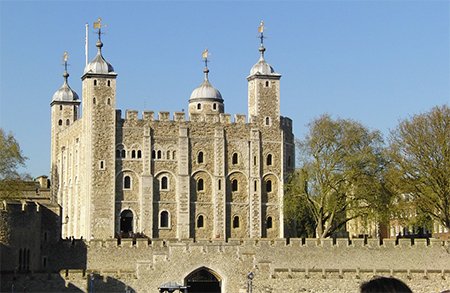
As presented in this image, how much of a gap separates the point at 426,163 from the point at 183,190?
19249 mm

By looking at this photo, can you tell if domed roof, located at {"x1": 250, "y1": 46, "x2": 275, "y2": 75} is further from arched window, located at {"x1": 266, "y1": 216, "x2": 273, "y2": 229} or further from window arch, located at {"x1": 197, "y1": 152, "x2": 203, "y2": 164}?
arched window, located at {"x1": 266, "y1": 216, "x2": 273, "y2": 229}

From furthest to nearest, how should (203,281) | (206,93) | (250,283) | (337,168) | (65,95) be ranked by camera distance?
(65,95)
(206,93)
(337,168)
(203,281)
(250,283)

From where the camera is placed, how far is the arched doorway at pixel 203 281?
47.1 meters

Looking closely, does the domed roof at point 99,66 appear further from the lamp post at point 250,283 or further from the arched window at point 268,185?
the lamp post at point 250,283

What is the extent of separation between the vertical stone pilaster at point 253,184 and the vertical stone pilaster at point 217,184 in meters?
2.21

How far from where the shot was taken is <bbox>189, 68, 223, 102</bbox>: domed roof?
2847 inches

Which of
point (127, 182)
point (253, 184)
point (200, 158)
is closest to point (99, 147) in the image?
point (127, 182)

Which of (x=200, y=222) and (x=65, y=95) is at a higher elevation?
(x=65, y=95)

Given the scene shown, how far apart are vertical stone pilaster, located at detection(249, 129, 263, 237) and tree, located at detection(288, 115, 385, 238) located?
4.29 metres

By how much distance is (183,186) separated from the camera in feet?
209

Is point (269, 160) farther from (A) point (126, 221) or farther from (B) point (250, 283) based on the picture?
(B) point (250, 283)

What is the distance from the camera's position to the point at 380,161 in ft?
196

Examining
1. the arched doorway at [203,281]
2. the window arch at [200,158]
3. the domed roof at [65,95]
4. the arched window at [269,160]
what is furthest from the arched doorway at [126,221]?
the domed roof at [65,95]

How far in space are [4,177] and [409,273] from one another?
85.5ft
